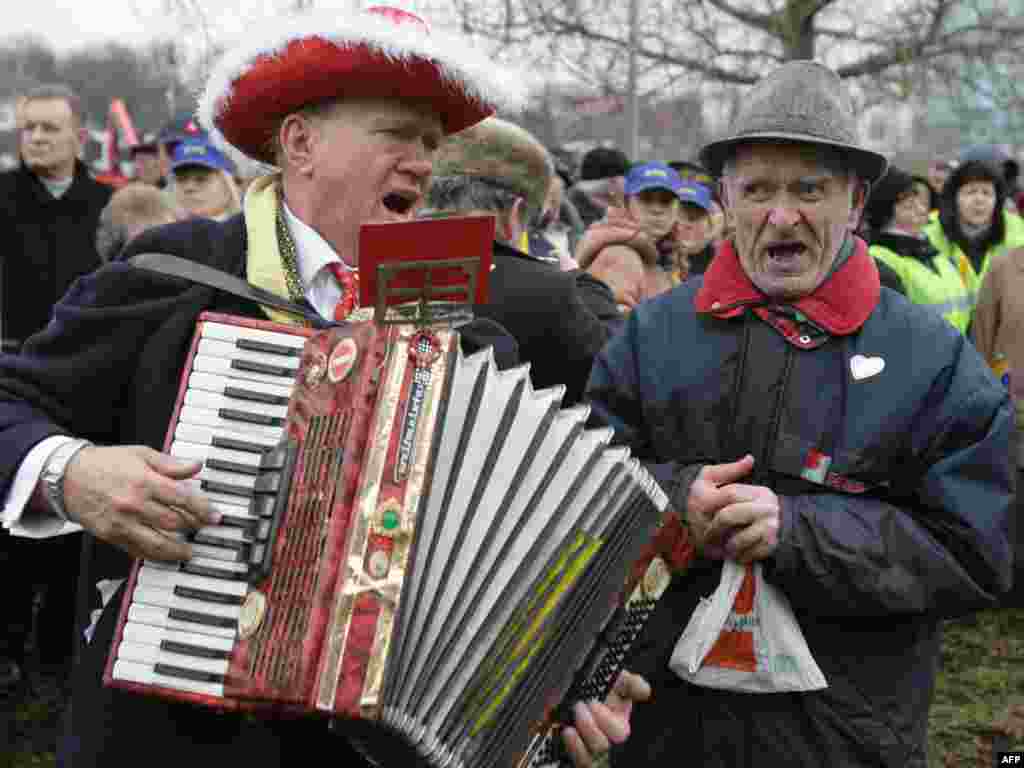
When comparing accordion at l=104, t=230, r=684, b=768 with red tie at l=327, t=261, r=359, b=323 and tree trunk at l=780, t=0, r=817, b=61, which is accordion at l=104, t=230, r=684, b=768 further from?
tree trunk at l=780, t=0, r=817, b=61

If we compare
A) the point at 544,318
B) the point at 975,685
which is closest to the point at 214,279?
the point at 544,318

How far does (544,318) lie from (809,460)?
2.55 feet

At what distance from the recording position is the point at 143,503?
6.38 feet

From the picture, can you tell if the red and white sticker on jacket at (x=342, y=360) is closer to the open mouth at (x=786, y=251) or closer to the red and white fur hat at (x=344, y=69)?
the red and white fur hat at (x=344, y=69)

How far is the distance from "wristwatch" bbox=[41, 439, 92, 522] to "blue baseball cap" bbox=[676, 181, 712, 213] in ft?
17.7

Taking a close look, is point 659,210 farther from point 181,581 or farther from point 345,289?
point 181,581

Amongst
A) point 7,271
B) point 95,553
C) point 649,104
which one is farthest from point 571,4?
point 95,553

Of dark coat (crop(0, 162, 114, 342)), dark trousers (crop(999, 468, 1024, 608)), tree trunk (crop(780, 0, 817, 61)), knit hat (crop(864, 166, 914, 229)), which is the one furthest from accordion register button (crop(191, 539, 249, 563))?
tree trunk (crop(780, 0, 817, 61))

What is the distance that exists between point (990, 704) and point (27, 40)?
46378 millimetres

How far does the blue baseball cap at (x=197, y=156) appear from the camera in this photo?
611 cm

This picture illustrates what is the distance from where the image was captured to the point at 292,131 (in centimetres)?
238

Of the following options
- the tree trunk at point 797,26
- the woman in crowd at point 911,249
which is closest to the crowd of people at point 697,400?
the woman in crowd at point 911,249

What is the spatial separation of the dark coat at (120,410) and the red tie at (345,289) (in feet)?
0.47

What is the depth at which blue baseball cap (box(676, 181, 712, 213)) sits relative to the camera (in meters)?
7.26
